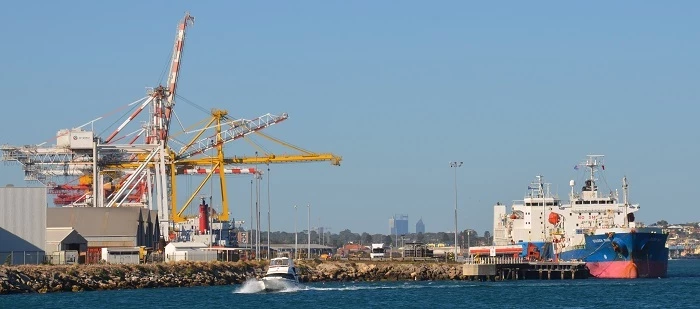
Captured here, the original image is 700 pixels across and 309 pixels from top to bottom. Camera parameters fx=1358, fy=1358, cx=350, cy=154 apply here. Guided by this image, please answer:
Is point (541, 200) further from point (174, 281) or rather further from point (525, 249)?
point (174, 281)

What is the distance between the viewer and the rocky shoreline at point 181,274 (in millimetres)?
81375

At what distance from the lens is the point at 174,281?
299 feet

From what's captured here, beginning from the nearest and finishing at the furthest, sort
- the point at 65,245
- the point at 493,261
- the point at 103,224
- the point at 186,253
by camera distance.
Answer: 1. the point at 65,245
2. the point at 186,253
3. the point at 103,224
4. the point at 493,261

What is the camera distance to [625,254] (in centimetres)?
11000

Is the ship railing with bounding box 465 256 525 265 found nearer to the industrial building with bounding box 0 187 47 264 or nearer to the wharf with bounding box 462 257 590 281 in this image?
the wharf with bounding box 462 257 590 281

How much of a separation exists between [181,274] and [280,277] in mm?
11434

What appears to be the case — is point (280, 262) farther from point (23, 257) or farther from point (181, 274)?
point (23, 257)

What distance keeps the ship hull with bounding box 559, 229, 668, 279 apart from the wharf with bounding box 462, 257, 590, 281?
161 cm

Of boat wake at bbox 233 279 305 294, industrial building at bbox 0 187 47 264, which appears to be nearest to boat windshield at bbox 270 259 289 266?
boat wake at bbox 233 279 305 294

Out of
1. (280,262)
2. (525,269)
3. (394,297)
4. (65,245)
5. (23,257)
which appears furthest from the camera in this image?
(525,269)

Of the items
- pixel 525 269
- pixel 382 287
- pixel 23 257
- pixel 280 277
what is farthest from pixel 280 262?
pixel 525 269

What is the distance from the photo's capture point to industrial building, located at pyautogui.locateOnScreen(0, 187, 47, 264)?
3607 inches

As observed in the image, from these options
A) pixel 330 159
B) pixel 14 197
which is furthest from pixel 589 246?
pixel 14 197

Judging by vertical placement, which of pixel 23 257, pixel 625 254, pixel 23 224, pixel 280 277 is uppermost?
pixel 23 224
